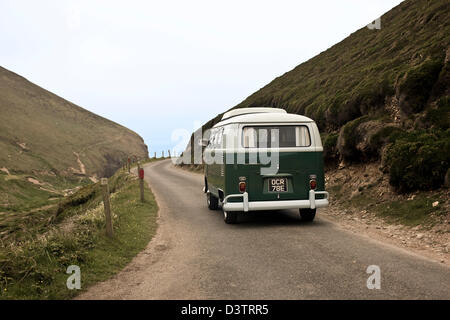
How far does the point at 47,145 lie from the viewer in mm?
77750

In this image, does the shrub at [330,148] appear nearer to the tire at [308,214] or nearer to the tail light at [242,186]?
the tire at [308,214]

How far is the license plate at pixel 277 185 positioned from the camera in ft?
29.8

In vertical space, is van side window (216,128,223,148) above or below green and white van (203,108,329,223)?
above

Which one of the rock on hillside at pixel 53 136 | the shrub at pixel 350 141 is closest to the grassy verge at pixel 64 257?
the shrub at pixel 350 141

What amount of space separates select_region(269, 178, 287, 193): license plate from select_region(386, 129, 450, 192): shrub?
10.6 ft

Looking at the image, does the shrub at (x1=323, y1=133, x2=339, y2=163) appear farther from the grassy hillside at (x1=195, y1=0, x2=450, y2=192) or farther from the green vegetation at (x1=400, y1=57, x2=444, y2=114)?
the green vegetation at (x1=400, y1=57, x2=444, y2=114)

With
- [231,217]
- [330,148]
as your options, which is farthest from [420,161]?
[330,148]

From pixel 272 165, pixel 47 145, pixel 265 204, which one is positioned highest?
pixel 47 145

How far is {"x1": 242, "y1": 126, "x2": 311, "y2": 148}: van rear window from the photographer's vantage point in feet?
30.4

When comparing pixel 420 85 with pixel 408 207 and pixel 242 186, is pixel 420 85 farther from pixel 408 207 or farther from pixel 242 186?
pixel 242 186

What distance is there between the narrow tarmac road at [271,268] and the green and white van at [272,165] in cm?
70

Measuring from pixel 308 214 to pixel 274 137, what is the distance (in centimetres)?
223

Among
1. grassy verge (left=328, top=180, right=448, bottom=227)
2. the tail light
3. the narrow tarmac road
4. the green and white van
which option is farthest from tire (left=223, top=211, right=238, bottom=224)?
grassy verge (left=328, top=180, right=448, bottom=227)
